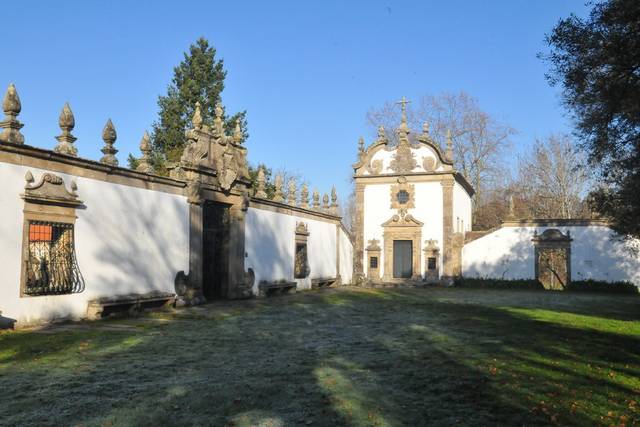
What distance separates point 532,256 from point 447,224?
443cm

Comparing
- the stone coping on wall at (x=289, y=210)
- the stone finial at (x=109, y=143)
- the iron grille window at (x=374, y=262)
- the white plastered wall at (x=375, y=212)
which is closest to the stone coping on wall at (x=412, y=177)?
the white plastered wall at (x=375, y=212)

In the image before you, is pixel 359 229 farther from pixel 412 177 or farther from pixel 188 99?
pixel 188 99

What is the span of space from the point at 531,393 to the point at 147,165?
35.2 feet

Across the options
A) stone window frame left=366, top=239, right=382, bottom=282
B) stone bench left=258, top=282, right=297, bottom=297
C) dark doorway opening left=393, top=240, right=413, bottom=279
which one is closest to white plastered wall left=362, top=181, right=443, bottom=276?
stone window frame left=366, top=239, right=382, bottom=282

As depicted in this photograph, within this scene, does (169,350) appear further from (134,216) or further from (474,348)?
(134,216)

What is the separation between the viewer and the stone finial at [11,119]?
996cm

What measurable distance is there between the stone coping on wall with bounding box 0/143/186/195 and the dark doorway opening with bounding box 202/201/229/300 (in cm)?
210

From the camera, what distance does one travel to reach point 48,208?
10.6m

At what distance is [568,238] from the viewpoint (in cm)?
2661

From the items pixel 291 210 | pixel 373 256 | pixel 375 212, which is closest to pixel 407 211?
pixel 375 212

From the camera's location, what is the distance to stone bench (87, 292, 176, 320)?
1145 cm

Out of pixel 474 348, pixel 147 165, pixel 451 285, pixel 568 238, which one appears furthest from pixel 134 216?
pixel 568 238

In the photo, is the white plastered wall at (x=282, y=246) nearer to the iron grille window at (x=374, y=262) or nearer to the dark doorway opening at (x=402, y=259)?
the iron grille window at (x=374, y=262)

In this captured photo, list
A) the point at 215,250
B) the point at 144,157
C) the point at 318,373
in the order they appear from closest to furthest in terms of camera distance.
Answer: the point at 318,373 → the point at 144,157 → the point at 215,250
